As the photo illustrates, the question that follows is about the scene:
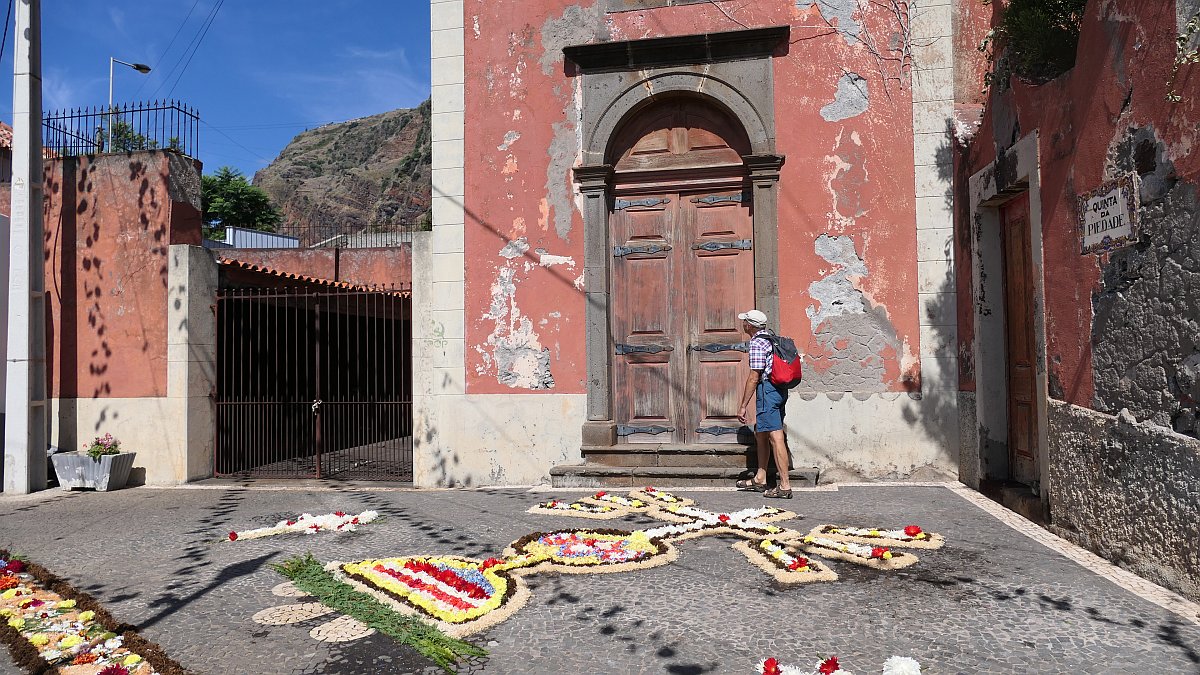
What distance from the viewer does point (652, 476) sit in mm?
7359

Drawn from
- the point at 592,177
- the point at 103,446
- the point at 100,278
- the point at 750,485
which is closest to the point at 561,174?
the point at 592,177

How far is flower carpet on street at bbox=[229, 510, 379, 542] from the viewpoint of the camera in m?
5.73

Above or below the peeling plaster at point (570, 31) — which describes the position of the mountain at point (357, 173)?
above

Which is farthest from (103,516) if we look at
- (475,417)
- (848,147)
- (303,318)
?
(848,147)

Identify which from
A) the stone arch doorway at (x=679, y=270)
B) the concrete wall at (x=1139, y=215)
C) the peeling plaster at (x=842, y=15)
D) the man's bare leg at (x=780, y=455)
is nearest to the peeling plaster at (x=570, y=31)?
the stone arch doorway at (x=679, y=270)

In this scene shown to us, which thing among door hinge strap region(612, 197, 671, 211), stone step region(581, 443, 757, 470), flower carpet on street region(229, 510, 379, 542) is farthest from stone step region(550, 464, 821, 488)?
door hinge strap region(612, 197, 671, 211)

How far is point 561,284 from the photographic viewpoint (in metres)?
8.02

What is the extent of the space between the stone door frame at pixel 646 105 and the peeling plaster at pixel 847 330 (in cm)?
47

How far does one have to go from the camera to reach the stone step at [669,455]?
7398 millimetres

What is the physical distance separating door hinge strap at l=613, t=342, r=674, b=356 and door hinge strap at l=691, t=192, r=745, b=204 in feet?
5.06

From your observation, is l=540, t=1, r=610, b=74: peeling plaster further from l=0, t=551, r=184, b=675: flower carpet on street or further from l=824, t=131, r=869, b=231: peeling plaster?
l=0, t=551, r=184, b=675: flower carpet on street

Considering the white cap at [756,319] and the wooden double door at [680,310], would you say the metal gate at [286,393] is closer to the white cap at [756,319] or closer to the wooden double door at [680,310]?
the wooden double door at [680,310]

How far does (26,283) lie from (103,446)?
6.42 feet

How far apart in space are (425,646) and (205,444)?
690cm
